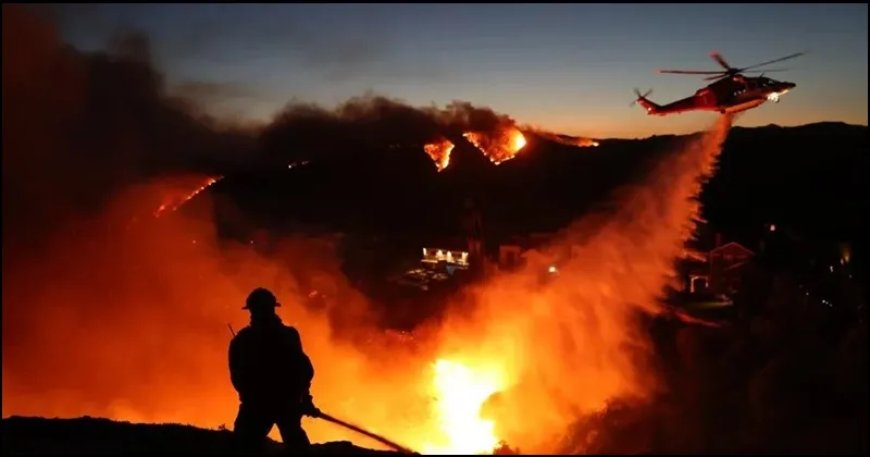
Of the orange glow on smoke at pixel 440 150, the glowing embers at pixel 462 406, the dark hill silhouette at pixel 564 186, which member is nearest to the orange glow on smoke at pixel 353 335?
the glowing embers at pixel 462 406

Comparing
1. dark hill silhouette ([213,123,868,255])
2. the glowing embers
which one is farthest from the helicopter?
dark hill silhouette ([213,123,868,255])

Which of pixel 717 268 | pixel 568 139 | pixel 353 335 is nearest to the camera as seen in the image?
pixel 568 139

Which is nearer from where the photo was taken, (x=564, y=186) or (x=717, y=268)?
(x=717, y=268)

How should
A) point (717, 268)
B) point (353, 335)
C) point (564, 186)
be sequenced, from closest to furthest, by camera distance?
point (353, 335) < point (717, 268) < point (564, 186)

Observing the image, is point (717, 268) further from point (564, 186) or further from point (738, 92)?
point (564, 186)

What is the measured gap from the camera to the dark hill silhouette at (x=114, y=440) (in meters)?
7.70

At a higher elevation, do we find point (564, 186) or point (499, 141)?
point (564, 186)

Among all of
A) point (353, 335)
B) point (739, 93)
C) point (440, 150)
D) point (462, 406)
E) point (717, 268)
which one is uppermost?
point (739, 93)

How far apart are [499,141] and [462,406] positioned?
5.88 meters

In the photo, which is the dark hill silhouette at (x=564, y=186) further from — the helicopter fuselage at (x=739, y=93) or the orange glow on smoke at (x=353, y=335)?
the helicopter fuselage at (x=739, y=93)

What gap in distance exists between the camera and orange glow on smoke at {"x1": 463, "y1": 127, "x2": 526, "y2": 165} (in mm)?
15859

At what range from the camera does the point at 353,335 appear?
21.8 metres

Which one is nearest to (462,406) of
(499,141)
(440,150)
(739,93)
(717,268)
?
(440,150)

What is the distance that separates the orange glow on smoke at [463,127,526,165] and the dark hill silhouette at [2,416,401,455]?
9020mm
